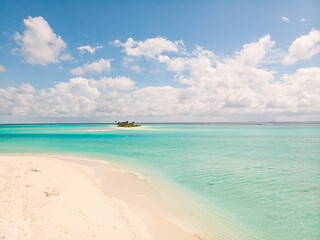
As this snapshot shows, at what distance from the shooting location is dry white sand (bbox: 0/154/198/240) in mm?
6375

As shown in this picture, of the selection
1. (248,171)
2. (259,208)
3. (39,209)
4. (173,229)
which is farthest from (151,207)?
(248,171)

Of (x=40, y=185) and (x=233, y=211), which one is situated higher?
(x=40, y=185)

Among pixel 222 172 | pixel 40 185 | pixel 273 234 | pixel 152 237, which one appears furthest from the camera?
pixel 222 172

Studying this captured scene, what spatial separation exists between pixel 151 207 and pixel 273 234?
5.59 meters

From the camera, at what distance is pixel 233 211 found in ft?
30.6

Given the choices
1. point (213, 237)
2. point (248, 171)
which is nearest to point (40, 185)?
point (213, 237)

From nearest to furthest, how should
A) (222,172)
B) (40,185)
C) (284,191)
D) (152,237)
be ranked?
(152,237), (40,185), (284,191), (222,172)

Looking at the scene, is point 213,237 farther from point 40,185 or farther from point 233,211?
point 40,185

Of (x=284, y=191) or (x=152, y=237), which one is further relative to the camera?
(x=284, y=191)

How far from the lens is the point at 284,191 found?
38.9ft

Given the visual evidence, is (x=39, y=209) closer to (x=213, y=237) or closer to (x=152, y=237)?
(x=152, y=237)

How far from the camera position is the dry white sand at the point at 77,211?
6.38 meters

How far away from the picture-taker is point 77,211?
26.0 ft

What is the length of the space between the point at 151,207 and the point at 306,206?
8.46 m
